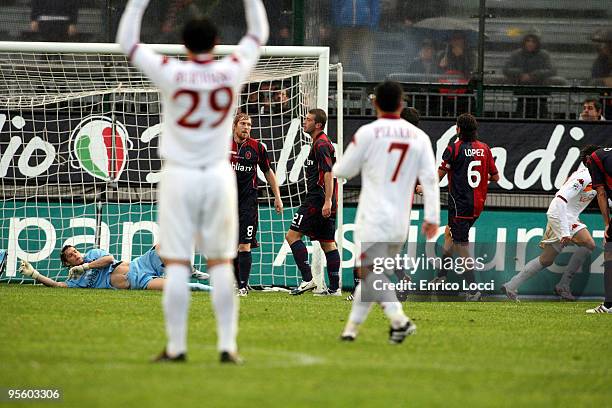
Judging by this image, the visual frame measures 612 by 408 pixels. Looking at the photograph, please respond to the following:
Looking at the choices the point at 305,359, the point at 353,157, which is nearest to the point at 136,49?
the point at 353,157

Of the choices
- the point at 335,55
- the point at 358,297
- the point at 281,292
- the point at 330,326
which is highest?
the point at 335,55

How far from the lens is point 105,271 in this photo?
14.7 metres

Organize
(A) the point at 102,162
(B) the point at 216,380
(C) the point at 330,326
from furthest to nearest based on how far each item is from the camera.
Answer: (A) the point at 102,162 → (C) the point at 330,326 → (B) the point at 216,380

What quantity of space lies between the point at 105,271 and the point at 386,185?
721 cm

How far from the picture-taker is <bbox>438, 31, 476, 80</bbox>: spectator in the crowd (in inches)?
628

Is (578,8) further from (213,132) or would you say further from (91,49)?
(213,132)

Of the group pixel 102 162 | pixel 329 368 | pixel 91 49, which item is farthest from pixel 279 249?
pixel 329 368

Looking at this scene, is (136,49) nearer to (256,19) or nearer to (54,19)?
(256,19)

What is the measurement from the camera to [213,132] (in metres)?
6.70

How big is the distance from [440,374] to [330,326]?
10.1 ft

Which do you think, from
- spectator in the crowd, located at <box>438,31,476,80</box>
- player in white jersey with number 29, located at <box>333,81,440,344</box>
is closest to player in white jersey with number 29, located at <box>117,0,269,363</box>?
player in white jersey with number 29, located at <box>333,81,440,344</box>

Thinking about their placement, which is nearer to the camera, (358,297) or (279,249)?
(358,297)

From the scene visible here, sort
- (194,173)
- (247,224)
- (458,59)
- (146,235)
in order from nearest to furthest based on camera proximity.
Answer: (194,173)
(247,224)
(146,235)
(458,59)

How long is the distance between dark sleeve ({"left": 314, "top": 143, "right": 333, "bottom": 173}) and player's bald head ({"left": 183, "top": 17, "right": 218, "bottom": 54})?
22.5 feet
